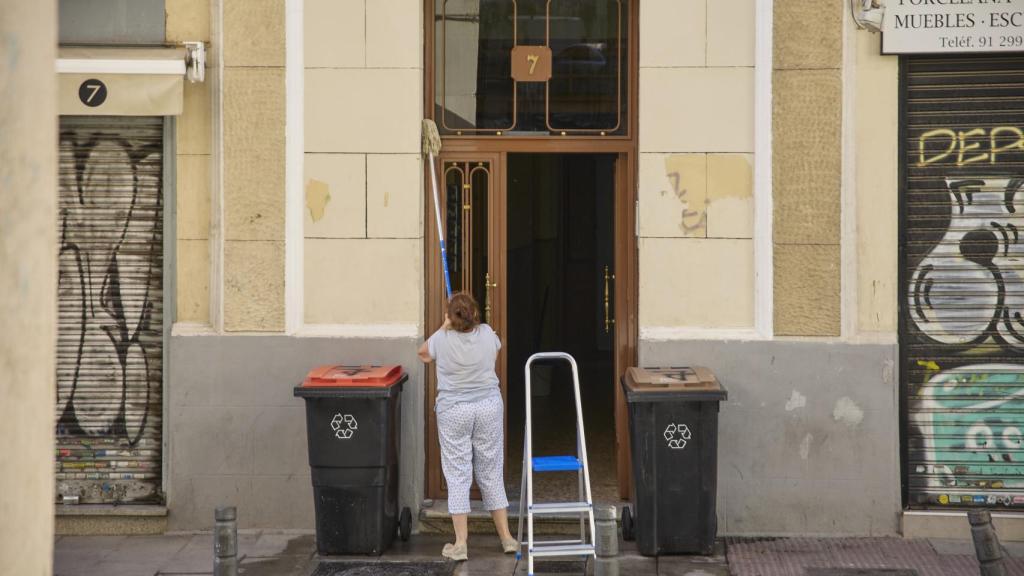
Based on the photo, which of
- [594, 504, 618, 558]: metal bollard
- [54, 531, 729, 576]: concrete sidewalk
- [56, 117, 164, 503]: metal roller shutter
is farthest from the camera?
[56, 117, 164, 503]: metal roller shutter

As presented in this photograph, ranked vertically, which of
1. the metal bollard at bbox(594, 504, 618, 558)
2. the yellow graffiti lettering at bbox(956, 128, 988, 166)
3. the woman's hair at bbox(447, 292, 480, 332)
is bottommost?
the metal bollard at bbox(594, 504, 618, 558)

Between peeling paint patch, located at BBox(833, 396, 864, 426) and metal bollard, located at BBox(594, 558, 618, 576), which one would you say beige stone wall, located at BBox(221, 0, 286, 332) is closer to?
metal bollard, located at BBox(594, 558, 618, 576)

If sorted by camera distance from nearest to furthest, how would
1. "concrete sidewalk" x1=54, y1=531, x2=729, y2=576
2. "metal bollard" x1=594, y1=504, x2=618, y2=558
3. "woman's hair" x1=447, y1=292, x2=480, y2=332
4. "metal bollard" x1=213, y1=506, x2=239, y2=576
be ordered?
"metal bollard" x1=594, y1=504, x2=618, y2=558 < "metal bollard" x1=213, y1=506, x2=239, y2=576 < "woman's hair" x1=447, y1=292, x2=480, y2=332 < "concrete sidewalk" x1=54, y1=531, x2=729, y2=576

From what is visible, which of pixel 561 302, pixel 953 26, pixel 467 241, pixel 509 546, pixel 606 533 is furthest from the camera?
pixel 561 302

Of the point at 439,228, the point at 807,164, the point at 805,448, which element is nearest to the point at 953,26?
the point at 807,164

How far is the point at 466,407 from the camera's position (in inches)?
330

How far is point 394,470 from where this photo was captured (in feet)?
28.9

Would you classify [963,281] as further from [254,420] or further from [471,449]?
[254,420]

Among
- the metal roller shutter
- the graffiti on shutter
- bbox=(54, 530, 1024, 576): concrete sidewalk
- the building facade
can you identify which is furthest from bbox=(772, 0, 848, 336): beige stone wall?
the metal roller shutter

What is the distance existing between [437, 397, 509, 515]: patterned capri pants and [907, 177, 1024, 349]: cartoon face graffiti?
303 centimetres

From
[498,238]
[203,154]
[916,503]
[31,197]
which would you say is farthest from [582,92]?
[31,197]

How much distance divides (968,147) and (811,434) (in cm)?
223

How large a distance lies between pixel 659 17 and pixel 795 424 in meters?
2.94

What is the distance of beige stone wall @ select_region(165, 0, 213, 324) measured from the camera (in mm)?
9391
